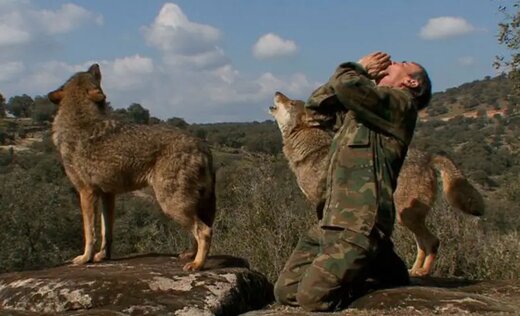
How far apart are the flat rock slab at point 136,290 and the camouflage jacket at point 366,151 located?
1360 mm

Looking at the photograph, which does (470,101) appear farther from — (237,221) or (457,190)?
(457,190)

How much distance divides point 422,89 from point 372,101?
0.80m

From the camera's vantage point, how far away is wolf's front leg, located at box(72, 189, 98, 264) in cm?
864

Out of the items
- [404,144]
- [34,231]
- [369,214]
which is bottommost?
[34,231]

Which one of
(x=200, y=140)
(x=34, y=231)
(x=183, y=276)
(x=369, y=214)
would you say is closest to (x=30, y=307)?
(x=183, y=276)

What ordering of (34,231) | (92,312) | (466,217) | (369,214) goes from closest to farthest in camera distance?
(92,312)
(369,214)
(466,217)
(34,231)

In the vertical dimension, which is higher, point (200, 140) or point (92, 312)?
point (200, 140)

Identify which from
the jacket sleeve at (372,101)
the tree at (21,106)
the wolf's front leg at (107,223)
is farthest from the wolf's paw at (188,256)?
the tree at (21,106)

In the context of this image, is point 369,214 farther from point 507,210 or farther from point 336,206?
point 507,210

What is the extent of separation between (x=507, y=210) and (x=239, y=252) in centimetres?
1261

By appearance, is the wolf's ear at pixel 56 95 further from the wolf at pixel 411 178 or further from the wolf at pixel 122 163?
the wolf at pixel 411 178

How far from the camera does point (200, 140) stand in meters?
8.59

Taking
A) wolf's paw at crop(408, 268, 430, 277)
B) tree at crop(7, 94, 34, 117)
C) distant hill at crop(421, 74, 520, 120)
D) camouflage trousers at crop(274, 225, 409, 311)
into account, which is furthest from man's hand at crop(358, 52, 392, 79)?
distant hill at crop(421, 74, 520, 120)

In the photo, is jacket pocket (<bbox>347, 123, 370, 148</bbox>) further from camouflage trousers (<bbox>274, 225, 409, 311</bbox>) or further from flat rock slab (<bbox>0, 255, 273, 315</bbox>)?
flat rock slab (<bbox>0, 255, 273, 315</bbox>)
